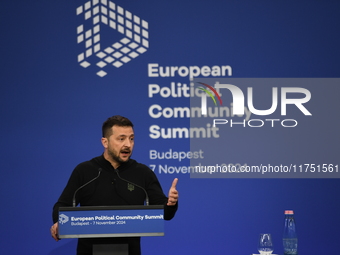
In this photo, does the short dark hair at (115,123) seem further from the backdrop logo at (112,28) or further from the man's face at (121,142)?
the backdrop logo at (112,28)

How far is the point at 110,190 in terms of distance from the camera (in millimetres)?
3006

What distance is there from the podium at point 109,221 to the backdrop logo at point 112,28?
249 cm

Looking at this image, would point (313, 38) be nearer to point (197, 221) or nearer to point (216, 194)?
point (216, 194)

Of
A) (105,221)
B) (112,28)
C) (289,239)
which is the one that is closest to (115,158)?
(105,221)

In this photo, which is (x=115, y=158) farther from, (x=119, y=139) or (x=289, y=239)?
(x=289, y=239)

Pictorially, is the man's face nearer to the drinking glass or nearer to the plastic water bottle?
the drinking glass

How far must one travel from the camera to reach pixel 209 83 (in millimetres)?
4766

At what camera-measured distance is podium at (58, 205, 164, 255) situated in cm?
245

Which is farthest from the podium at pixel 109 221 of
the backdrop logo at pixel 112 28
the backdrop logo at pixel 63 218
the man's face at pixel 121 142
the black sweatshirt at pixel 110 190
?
the backdrop logo at pixel 112 28

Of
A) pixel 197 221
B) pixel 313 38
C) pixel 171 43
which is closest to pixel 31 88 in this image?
pixel 171 43

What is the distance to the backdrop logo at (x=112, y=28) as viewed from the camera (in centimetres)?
475

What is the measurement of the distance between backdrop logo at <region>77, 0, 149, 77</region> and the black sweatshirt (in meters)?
1.78

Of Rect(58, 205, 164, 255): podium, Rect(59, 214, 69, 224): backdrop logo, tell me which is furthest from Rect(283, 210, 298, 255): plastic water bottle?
Rect(59, 214, 69, 224): backdrop logo

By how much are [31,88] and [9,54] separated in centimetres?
39
